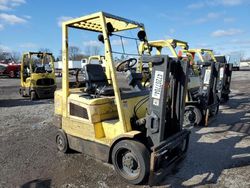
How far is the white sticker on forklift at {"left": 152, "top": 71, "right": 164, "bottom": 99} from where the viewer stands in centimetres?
384

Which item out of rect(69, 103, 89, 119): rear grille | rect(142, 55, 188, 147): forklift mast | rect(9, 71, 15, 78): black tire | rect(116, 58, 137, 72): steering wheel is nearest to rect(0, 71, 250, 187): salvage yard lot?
rect(142, 55, 188, 147): forklift mast

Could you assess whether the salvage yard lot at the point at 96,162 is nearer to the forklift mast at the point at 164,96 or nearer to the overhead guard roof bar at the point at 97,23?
the forklift mast at the point at 164,96

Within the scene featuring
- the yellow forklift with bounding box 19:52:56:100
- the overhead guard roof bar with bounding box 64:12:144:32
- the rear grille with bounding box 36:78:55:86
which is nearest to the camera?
the overhead guard roof bar with bounding box 64:12:144:32

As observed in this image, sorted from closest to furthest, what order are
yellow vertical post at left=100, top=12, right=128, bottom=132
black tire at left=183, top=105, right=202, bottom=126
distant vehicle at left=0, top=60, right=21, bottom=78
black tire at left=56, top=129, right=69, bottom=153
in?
yellow vertical post at left=100, top=12, right=128, bottom=132, black tire at left=56, top=129, right=69, bottom=153, black tire at left=183, top=105, right=202, bottom=126, distant vehicle at left=0, top=60, right=21, bottom=78

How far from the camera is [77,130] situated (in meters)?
4.82

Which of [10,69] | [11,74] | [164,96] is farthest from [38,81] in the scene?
[11,74]

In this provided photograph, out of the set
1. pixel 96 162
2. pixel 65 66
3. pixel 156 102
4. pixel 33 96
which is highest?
pixel 65 66

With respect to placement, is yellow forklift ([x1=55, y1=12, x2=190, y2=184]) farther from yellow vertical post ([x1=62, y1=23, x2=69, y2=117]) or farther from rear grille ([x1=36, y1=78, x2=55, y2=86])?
rear grille ([x1=36, y1=78, x2=55, y2=86])

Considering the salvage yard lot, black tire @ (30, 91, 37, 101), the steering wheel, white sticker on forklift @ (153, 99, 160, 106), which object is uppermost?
the steering wheel

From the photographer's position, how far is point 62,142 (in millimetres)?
5336

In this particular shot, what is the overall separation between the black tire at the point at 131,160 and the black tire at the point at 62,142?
1.44 meters

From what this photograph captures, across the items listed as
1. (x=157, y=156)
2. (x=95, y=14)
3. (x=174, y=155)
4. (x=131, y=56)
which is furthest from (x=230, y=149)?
(x=95, y=14)

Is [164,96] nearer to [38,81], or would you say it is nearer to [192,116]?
[192,116]

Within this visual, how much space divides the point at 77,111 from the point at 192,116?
13.0 ft
